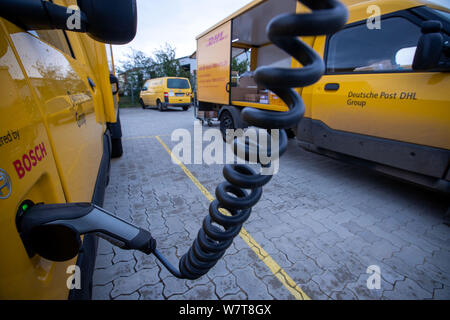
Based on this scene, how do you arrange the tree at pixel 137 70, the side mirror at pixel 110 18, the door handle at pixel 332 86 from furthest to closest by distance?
the tree at pixel 137 70 → the door handle at pixel 332 86 → the side mirror at pixel 110 18

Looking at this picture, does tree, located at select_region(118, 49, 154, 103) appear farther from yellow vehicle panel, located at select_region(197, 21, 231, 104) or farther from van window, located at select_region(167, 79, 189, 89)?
yellow vehicle panel, located at select_region(197, 21, 231, 104)

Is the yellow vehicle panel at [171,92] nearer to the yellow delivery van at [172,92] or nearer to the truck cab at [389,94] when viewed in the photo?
the yellow delivery van at [172,92]

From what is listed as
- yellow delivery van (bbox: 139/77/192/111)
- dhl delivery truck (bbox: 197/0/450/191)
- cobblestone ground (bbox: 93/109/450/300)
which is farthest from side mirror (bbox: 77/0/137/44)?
yellow delivery van (bbox: 139/77/192/111)

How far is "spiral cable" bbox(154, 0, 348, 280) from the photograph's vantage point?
0.66 m

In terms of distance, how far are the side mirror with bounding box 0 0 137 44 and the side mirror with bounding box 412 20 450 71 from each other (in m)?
2.70

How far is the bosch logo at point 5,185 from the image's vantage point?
1.98 ft

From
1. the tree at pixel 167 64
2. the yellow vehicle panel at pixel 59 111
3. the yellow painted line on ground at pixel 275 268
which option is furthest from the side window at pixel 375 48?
the tree at pixel 167 64

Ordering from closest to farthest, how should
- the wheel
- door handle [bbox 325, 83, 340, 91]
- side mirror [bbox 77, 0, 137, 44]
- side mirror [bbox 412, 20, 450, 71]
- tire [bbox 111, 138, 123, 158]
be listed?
1. side mirror [bbox 77, 0, 137, 44]
2. side mirror [bbox 412, 20, 450, 71]
3. door handle [bbox 325, 83, 340, 91]
4. tire [bbox 111, 138, 123, 158]
5. the wheel

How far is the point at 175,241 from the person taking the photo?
2.34 m

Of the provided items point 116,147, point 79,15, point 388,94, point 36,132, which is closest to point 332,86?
point 388,94

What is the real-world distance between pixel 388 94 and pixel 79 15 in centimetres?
325

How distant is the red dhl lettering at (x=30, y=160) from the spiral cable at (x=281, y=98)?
71 centimetres

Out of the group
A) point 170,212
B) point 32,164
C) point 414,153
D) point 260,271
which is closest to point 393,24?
point 414,153

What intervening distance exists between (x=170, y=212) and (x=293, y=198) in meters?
1.74
